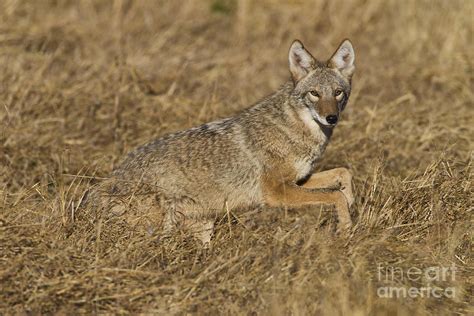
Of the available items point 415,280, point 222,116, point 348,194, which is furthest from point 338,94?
point 222,116

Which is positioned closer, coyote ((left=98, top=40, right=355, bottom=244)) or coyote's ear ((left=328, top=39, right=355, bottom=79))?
coyote ((left=98, top=40, right=355, bottom=244))

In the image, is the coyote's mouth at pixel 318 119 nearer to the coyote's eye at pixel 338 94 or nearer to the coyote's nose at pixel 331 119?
the coyote's nose at pixel 331 119

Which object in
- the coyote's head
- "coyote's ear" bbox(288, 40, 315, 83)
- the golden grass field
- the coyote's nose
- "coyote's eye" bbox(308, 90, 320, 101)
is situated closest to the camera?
the golden grass field

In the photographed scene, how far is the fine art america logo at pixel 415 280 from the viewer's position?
18.4 ft

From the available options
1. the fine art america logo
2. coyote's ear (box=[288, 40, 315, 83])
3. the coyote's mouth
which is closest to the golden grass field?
the fine art america logo

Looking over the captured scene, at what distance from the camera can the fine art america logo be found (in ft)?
18.4

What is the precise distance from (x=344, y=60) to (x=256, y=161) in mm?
1299

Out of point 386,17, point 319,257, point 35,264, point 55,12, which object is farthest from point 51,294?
point 386,17

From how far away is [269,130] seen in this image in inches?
286

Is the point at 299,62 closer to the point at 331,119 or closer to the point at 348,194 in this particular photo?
the point at 331,119

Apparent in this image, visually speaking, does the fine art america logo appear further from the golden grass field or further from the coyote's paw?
the coyote's paw

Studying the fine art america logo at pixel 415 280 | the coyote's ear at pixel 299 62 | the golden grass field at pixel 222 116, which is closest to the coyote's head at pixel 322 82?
the coyote's ear at pixel 299 62

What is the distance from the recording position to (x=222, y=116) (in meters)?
9.88

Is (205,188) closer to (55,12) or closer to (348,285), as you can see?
→ (348,285)
